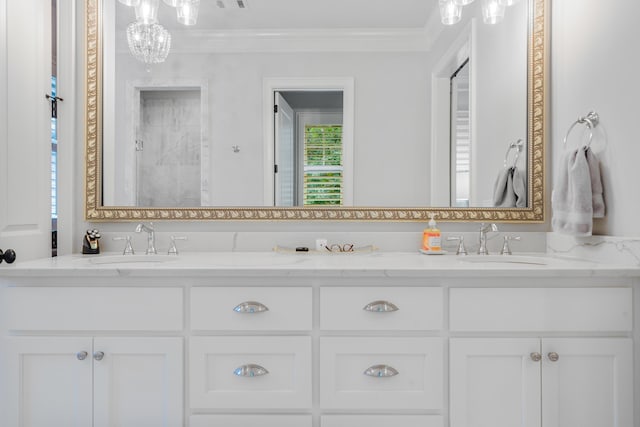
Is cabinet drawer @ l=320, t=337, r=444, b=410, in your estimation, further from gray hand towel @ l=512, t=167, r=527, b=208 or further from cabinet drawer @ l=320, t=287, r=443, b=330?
gray hand towel @ l=512, t=167, r=527, b=208

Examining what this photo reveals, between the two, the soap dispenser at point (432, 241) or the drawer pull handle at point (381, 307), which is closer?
the drawer pull handle at point (381, 307)

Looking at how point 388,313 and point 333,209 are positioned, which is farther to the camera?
point 333,209

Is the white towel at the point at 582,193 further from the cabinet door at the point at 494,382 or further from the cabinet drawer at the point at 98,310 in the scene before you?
the cabinet drawer at the point at 98,310

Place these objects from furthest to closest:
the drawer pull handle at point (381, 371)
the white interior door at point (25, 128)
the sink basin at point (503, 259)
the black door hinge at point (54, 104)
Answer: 1. the black door hinge at point (54, 104)
2. the sink basin at point (503, 259)
3. the white interior door at point (25, 128)
4. the drawer pull handle at point (381, 371)

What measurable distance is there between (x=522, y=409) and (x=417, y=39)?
1549mm

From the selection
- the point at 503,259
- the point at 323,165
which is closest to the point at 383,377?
the point at 503,259

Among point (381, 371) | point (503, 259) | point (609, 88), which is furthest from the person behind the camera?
point (503, 259)

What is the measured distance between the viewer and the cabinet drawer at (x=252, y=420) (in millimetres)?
1350

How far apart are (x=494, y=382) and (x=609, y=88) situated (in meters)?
1.14

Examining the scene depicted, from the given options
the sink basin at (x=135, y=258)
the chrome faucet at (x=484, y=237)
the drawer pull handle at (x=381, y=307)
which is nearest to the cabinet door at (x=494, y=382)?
the drawer pull handle at (x=381, y=307)

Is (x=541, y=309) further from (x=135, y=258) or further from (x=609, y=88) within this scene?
(x=135, y=258)

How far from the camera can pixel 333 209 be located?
190 centimetres

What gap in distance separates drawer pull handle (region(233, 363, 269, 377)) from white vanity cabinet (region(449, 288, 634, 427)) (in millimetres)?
617

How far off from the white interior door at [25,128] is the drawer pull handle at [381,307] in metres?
1.35
